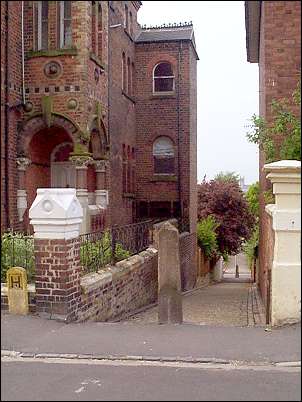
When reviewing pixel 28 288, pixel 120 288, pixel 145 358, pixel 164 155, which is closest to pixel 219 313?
pixel 120 288

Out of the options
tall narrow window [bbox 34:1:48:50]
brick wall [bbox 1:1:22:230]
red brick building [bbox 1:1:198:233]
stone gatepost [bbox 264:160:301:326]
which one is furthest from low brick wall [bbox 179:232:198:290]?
tall narrow window [bbox 34:1:48:50]

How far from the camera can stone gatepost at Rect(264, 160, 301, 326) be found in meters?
6.22

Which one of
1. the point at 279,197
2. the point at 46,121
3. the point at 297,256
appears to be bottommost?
the point at 297,256

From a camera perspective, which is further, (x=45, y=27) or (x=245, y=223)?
(x=245, y=223)

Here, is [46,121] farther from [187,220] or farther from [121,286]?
Result: [187,220]

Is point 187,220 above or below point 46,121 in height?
below

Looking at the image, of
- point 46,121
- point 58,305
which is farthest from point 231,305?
point 46,121

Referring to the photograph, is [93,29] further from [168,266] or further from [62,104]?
[168,266]

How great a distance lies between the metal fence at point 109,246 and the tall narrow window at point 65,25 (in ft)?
13.3

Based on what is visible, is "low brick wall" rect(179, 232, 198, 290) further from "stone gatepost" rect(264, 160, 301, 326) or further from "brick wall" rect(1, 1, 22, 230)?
"brick wall" rect(1, 1, 22, 230)

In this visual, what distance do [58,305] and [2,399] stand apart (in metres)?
4.28

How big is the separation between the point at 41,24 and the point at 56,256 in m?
3.87

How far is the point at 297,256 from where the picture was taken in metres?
6.63

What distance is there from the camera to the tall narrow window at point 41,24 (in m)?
3.83
